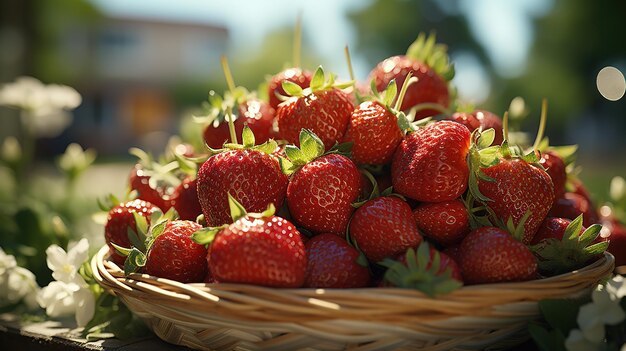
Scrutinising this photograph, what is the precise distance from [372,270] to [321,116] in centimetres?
32

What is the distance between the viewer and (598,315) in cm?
103

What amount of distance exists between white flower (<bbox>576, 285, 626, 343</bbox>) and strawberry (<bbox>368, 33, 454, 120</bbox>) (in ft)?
2.00

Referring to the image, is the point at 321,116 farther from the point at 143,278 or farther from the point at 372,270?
the point at 143,278

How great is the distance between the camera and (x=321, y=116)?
1.30 metres

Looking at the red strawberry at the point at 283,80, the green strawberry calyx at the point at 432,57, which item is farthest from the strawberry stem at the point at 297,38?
the green strawberry calyx at the point at 432,57

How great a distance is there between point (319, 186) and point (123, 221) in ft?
1.52

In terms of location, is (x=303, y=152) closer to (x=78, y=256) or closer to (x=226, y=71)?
(x=226, y=71)

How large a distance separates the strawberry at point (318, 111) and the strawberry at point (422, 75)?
0.76 ft

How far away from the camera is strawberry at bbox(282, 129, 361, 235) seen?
A: 117 cm

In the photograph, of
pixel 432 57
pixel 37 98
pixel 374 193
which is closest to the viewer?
pixel 374 193

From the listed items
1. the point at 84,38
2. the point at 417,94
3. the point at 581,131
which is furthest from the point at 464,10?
the point at 417,94

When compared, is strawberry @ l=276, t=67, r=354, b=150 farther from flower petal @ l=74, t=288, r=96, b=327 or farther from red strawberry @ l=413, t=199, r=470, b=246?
flower petal @ l=74, t=288, r=96, b=327

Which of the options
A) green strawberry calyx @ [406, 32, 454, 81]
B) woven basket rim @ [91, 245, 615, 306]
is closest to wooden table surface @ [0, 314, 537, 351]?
woven basket rim @ [91, 245, 615, 306]

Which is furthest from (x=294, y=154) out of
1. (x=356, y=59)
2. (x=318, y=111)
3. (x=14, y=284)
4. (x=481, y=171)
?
(x=356, y=59)
